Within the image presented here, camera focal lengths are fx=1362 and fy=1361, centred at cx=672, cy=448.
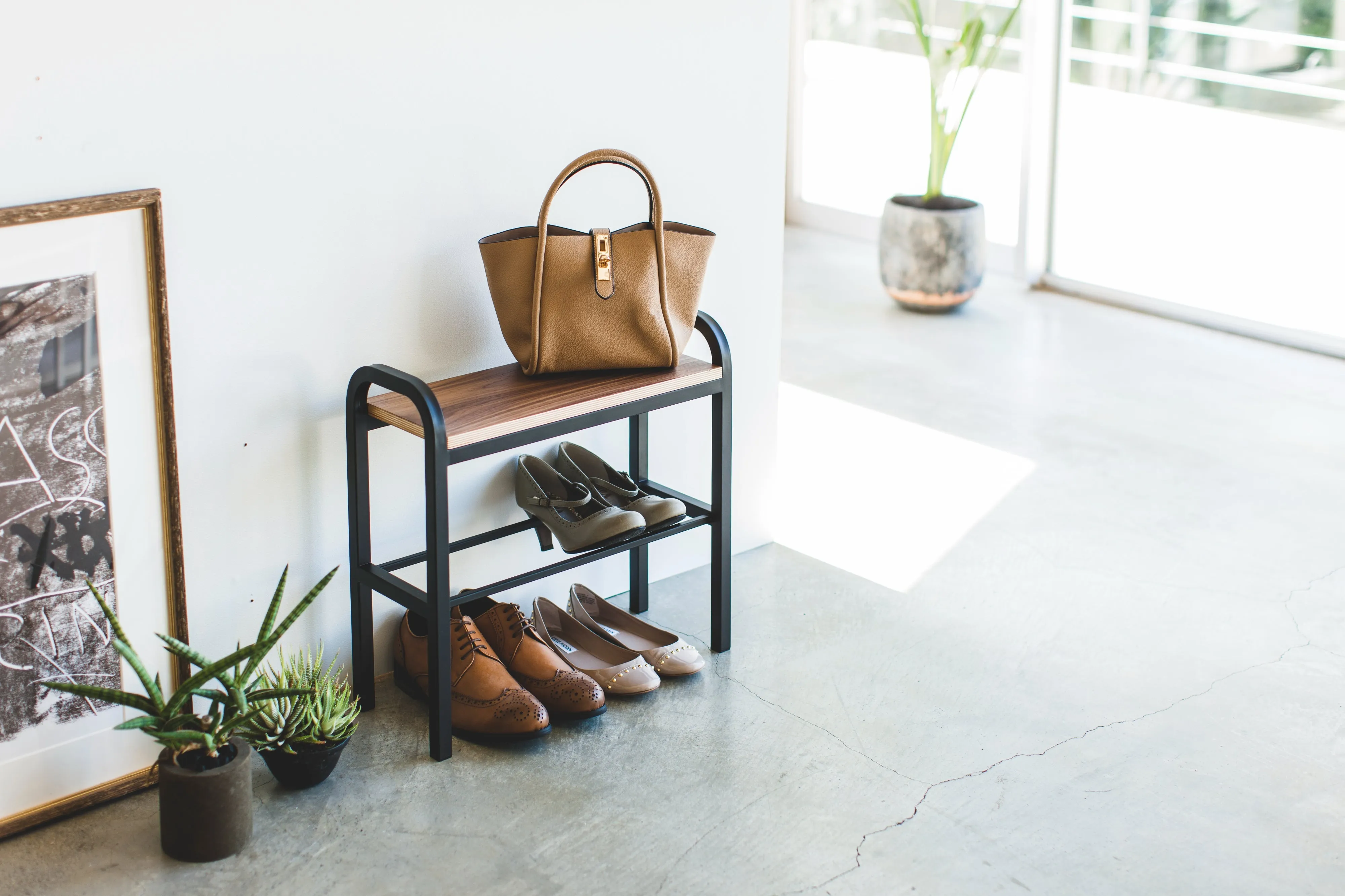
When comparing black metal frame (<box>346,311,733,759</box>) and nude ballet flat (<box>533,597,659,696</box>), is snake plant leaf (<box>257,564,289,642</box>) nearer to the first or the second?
black metal frame (<box>346,311,733,759</box>)

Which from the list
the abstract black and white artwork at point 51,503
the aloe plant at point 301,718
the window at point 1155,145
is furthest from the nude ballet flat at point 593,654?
the window at point 1155,145

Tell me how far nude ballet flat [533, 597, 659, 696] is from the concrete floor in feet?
0.15

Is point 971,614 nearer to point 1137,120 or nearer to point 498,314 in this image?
point 498,314

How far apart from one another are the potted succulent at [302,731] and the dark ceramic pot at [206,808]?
4.0 inches

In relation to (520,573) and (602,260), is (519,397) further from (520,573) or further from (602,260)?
(520,573)

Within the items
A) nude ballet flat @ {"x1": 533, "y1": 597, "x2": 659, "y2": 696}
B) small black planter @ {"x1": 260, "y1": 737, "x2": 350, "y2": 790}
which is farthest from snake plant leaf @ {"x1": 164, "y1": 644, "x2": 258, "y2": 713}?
nude ballet flat @ {"x1": 533, "y1": 597, "x2": 659, "y2": 696}

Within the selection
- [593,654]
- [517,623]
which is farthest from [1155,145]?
[517,623]

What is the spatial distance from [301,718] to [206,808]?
0.74 feet

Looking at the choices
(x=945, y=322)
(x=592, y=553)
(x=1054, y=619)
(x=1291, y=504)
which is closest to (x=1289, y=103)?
A: (x=945, y=322)

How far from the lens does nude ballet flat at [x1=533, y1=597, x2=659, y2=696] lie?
8.48ft

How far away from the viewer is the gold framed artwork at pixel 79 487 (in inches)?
80.4

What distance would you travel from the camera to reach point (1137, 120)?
5156 mm

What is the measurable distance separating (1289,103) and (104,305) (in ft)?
13.5

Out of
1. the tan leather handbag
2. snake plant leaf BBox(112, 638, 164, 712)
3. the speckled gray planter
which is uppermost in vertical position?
the tan leather handbag
